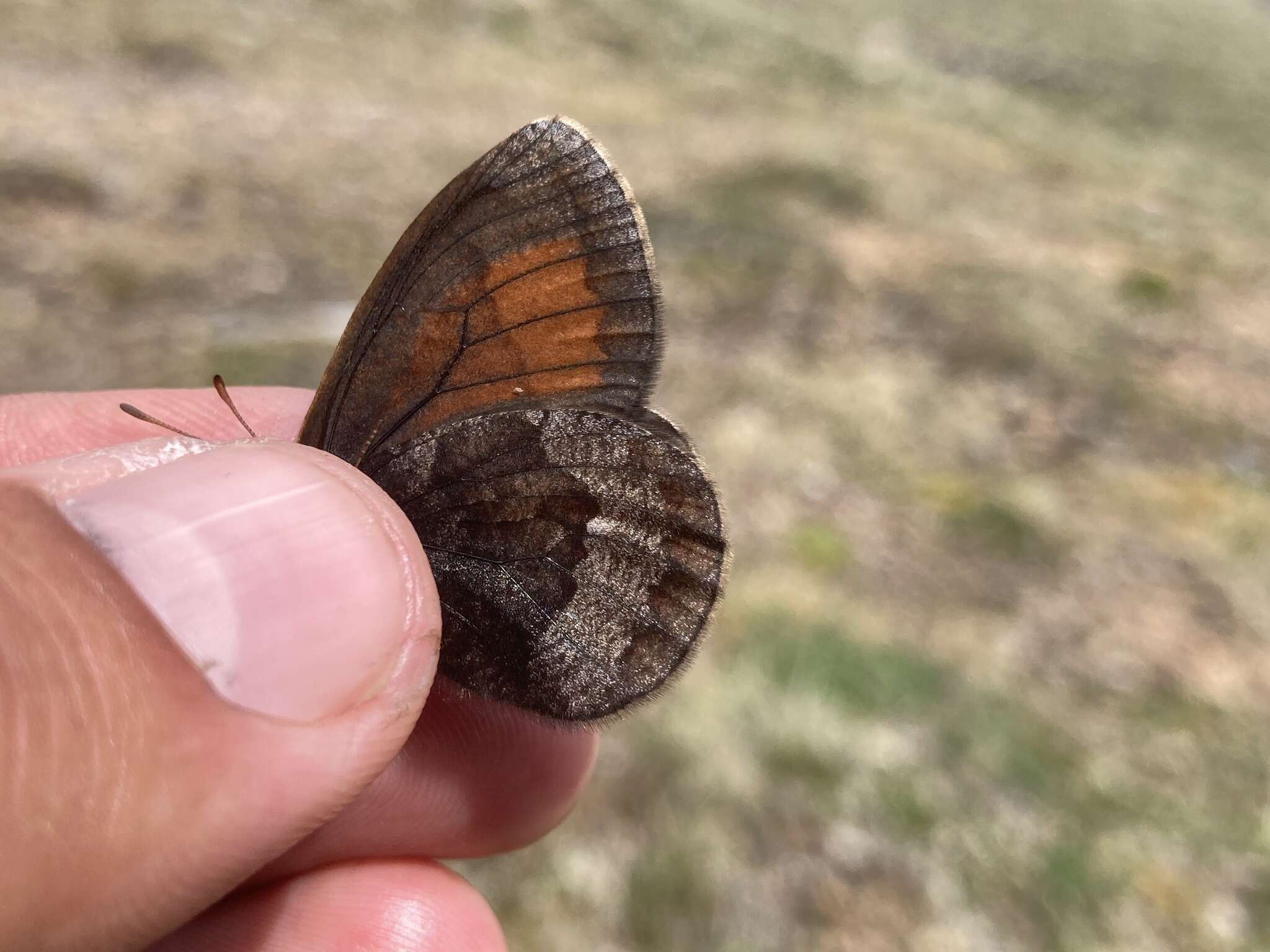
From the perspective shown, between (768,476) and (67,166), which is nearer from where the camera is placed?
(768,476)

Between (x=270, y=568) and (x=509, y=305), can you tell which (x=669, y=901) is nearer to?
(x=270, y=568)

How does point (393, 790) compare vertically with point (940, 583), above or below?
above

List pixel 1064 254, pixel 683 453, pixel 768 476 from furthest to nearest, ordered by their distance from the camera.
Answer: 1. pixel 1064 254
2. pixel 768 476
3. pixel 683 453

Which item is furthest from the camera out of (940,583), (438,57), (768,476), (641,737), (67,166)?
(438,57)

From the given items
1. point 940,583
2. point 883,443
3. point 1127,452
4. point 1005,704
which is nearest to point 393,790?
point 1005,704

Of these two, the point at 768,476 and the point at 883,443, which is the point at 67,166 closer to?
the point at 768,476

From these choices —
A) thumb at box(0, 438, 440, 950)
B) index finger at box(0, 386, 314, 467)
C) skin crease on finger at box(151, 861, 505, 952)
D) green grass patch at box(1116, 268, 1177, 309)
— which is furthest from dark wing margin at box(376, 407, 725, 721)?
green grass patch at box(1116, 268, 1177, 309)
